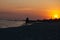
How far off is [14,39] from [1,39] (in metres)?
1.01

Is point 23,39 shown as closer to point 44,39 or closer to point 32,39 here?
point 32,39

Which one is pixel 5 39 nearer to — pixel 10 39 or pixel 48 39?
pixel 10 39

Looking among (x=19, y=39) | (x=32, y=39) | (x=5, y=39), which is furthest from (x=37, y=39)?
(x=5, y=39)

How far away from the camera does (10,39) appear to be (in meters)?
13.1

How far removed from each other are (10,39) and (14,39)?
0.32 m

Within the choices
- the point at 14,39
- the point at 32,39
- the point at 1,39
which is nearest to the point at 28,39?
the point at 32,39

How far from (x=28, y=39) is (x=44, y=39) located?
3.98 feet

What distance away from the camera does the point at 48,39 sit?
12.6 metres

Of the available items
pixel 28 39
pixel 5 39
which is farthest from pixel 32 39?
pixel 5 39

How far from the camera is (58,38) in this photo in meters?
12.8

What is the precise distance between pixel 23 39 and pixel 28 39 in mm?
406

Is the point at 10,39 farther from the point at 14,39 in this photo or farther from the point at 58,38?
the point at 58,38

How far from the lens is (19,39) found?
12984 mm

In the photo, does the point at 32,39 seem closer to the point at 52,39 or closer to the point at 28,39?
the point at 28,39
